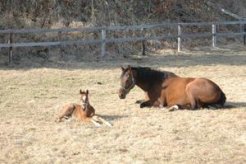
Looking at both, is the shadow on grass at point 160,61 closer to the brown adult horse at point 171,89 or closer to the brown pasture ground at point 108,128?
the brown pasture ground at point 108,128

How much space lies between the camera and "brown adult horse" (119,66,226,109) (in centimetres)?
1039

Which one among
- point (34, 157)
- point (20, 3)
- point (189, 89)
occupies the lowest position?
point (34, 157)

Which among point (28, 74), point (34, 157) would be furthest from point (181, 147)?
point (28, 74)

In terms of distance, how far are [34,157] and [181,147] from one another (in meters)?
2.11

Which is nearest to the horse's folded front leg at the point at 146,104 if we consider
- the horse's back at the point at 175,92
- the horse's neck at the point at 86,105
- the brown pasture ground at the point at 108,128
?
the brown pasture ground at the point at 108,128

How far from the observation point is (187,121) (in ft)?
31.4

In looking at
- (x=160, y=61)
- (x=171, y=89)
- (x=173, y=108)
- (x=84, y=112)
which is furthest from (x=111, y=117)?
(x=160, y=61)

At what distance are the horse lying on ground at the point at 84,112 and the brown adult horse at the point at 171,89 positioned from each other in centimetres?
140

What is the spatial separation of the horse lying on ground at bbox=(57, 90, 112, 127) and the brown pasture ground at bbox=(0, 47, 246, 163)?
0.46ft

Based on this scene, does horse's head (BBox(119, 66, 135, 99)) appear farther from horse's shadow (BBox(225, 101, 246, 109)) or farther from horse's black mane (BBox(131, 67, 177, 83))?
horse's shadow (BBox(225, 101, 246, 109))

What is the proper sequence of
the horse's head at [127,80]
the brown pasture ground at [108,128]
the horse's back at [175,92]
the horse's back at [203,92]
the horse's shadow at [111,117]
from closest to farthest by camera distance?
the brown pasture ground at [108,128] → the horse's shadow at [111,117] → the horse's back at [203,92] → the horse's back at [175,92] → the horse's head at [127,80]

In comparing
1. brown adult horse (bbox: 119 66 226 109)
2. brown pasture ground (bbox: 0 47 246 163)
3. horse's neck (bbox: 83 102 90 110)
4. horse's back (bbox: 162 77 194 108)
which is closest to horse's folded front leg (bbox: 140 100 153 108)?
brown adult horse (bbox: 119 66 226 109)

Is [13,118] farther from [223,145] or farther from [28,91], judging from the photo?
[223,145]

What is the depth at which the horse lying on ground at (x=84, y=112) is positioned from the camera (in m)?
9.28
